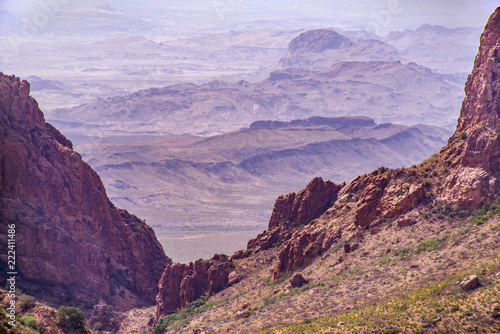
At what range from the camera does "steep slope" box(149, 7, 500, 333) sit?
3191 cm

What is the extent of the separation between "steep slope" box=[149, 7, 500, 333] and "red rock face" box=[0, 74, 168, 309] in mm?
8428

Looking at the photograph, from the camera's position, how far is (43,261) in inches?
2105

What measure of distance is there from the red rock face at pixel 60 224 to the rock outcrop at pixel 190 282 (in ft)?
18.6

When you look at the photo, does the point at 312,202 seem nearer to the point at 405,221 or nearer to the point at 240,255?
the point at 240,255

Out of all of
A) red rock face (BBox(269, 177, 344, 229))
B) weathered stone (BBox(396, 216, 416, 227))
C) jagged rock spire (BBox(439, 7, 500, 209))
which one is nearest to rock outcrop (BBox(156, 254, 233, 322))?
red rock face (BBox(269, 177, 344, 229))

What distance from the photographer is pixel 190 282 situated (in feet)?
180

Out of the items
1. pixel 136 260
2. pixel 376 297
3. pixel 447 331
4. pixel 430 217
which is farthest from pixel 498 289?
pixel 136 260

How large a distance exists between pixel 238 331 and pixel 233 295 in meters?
10.3

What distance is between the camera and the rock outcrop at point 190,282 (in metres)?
→ 53.4

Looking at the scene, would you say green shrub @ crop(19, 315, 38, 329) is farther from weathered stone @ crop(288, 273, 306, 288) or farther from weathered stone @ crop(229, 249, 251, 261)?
weathered stone @ crop(229, 249, 251, 261)

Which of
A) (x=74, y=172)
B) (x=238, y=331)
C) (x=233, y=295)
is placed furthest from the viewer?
(x=74, y=172)

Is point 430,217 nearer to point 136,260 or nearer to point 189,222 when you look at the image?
point 136,260

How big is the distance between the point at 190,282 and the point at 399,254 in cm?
2084

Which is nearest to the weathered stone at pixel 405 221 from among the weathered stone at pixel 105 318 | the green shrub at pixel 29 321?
the green shrub at pixel 29 321
